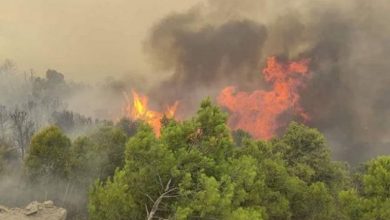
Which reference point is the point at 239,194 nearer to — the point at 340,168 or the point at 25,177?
the point at 340,168

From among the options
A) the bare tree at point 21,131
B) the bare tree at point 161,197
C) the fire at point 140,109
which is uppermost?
the fire at point 140,109

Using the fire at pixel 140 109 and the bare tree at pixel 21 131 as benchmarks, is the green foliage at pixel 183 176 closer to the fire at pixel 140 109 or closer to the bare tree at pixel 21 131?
the bare tree at pixel 21 131

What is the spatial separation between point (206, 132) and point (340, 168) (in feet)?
96.5

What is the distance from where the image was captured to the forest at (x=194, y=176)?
27.2 m

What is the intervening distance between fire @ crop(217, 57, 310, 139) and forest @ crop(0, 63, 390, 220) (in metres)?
62.8

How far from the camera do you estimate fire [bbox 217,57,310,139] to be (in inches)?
4592

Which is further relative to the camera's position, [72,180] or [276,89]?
[276,89]

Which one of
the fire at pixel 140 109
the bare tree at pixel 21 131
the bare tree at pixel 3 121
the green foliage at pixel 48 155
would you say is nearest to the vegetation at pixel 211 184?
the green foliage at pixel 48 155

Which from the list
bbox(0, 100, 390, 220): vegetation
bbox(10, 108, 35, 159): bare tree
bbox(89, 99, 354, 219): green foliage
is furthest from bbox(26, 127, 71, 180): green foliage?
bbox(10, 108, 35, 159): bare tree

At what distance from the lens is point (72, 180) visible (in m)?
56.6

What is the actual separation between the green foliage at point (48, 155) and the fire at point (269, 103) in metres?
66.9

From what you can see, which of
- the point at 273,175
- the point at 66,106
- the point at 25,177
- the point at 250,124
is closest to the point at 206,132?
the point at 273,175

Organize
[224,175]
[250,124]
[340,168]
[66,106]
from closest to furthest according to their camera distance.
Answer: [224,175] → [340,168] → [250,124] → [66,106]

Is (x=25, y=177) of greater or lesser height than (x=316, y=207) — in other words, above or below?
below
